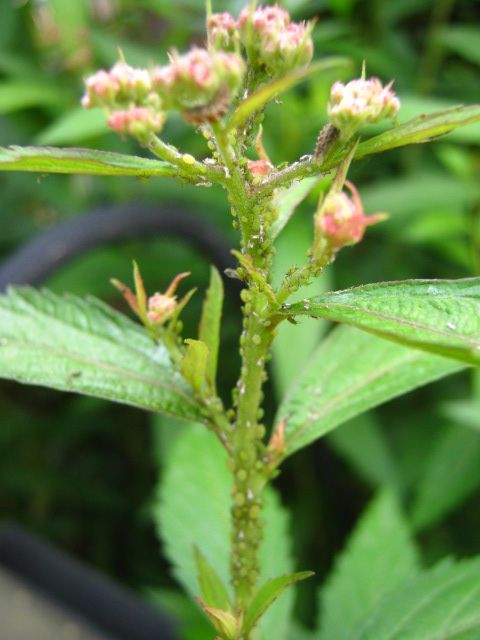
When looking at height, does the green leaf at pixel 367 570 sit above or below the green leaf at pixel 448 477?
below

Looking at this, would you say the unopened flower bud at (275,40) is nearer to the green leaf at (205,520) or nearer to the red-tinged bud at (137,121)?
the red-tinged bud at (137,121)

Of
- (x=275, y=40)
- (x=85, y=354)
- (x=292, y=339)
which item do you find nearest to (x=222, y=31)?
(x=275, y=40)

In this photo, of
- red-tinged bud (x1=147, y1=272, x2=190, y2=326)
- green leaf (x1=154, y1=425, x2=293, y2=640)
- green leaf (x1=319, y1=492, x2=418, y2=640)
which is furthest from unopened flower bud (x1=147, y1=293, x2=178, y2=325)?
green leaf (x1=319, y1=492, x2=418, y2=640)

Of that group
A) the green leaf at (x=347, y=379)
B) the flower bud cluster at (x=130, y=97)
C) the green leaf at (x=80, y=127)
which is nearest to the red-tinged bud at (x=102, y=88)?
the flower bud cluster at (x=130, y=97)

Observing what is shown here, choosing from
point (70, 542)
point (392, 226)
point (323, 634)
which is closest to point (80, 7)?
point (392, 226)

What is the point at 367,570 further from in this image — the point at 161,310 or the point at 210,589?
the point at 161,310

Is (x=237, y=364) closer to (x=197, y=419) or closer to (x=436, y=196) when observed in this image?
(x=436, y=196)
